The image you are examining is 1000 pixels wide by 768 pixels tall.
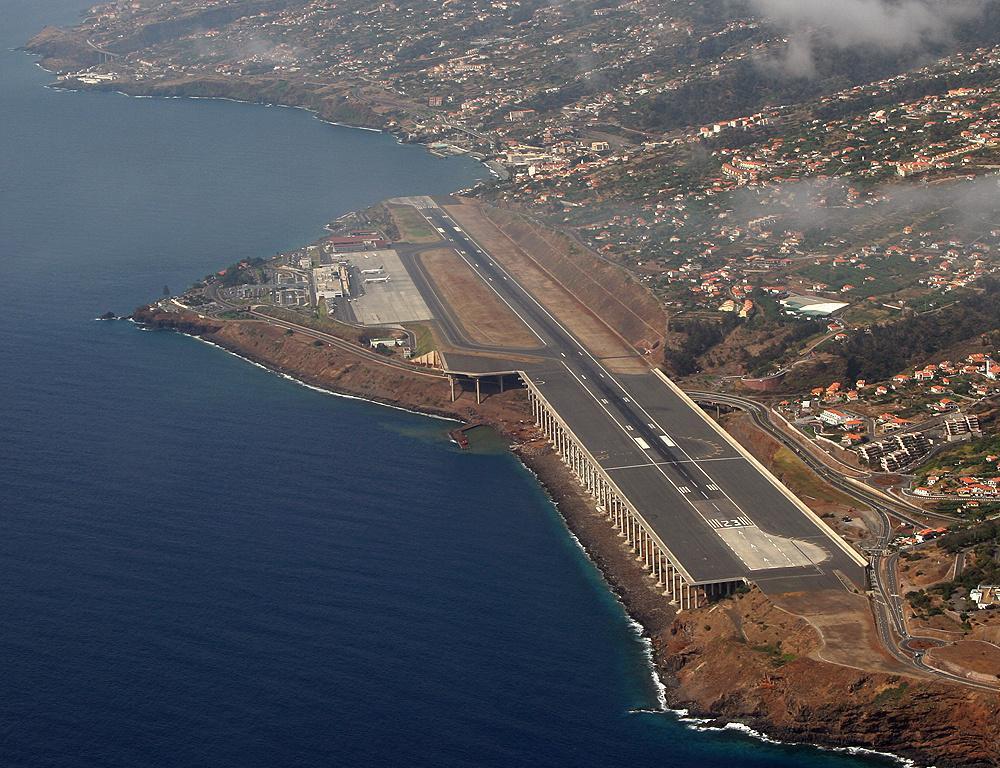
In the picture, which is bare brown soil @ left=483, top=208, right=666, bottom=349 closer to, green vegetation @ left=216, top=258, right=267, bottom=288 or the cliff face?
green vegetation @ left=216, top=258, right=267, bottom=288

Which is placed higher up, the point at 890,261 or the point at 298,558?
the point at 890,261

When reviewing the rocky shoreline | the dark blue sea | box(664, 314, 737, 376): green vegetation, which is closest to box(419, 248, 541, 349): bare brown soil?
box(664, 314, 737, 376): green vegetation

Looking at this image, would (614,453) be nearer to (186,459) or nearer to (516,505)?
(516,505)

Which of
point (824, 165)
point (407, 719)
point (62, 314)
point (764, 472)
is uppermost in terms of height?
point (824, 165)

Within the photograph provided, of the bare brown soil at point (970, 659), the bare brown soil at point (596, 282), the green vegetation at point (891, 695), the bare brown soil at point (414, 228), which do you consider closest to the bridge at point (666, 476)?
the bare brown soil at point (596, 282)

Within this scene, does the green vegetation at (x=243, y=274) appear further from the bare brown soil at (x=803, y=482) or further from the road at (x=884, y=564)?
the bare brown soil at (x=803, y=482)

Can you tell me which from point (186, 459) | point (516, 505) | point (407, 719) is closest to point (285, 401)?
point (186, 459)
